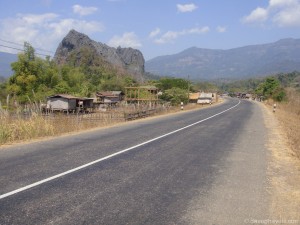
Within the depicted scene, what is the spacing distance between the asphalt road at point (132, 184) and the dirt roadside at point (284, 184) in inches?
7.9

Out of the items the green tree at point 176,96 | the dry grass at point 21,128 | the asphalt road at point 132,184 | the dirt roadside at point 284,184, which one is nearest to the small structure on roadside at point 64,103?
the green tree at point 176,96

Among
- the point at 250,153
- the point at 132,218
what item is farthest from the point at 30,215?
the point at 250,153

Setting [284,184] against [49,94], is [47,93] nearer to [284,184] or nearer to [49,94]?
[49,94]

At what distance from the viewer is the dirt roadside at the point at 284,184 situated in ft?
19.5

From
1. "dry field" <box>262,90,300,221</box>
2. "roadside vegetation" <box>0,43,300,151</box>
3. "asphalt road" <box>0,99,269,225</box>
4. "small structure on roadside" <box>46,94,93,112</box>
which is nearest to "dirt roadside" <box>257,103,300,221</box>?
"dry field" <box>262,90,300,221</box>

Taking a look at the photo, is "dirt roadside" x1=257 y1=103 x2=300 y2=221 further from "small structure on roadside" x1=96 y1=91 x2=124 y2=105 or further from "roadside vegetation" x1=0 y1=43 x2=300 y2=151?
"small structure on roadside" x1=96 y1=91 x2=124 y2=105

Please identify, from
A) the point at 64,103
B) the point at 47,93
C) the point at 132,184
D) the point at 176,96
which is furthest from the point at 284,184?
the point at 47,93

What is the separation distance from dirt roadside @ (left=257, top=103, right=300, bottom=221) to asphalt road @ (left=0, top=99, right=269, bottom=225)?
0.20m

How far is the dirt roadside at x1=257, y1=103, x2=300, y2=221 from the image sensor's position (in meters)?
5.94

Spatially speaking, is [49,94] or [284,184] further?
[49,94]

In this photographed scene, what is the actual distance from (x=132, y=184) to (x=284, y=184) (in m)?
3.37

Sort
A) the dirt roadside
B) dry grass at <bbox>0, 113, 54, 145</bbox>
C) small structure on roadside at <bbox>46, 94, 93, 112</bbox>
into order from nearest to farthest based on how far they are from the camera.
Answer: the dirt roadside
dry grass at <bbox>0, 113, 54, 145</bbox>
small structure on roadside at <bbox>46, 94, 93, 112</bbox>

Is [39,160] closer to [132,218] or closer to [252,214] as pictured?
[132,218]

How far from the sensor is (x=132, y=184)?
24.1ft
